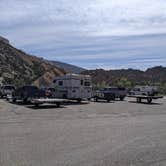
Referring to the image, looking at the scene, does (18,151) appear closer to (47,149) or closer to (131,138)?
(47,149)

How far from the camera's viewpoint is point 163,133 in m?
16.5

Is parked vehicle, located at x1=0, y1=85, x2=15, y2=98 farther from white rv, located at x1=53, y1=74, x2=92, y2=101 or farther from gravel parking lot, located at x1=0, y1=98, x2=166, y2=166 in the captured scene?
gravel parking lot, located at x1=0, y1=98, x2=166, y2=166

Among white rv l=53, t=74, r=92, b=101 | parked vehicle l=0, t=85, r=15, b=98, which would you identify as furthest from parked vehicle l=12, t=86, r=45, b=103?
parked vehicle l=0, t=85, r=15, b=98

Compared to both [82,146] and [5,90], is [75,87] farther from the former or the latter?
[82,146]

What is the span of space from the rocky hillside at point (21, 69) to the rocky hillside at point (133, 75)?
62.0ft

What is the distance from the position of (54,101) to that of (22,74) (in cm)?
6092

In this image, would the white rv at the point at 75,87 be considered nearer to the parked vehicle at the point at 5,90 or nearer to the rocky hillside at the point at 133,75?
the parked vehicle at the point at 5,90

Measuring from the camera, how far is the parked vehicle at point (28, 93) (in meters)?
38.4

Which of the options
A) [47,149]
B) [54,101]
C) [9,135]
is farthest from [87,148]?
[54,101]

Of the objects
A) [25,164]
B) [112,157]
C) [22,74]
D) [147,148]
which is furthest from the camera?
[22,74]

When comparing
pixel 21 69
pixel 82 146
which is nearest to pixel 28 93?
pixel 82 146

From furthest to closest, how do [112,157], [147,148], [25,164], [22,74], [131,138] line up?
[22,74]
[131,138]
[147,148]
[112,157]
[25,164]

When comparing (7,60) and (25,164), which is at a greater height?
(7,60)

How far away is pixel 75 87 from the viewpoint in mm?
41156
